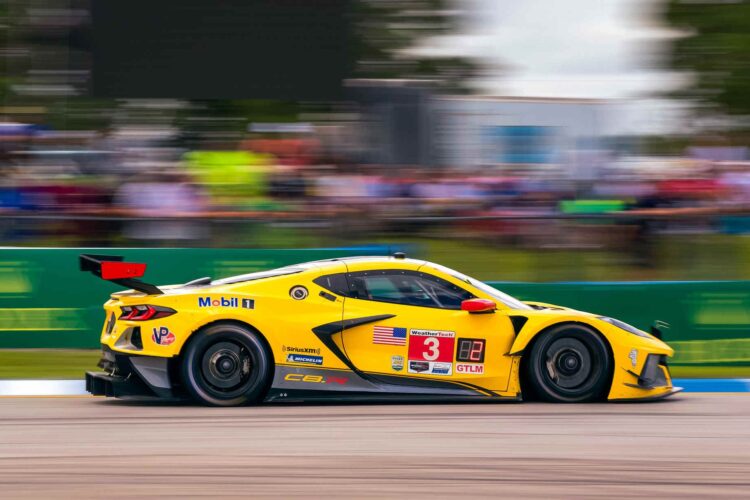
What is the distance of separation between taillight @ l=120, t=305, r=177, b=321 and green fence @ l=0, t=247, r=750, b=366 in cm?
317

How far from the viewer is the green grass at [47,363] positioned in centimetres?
999

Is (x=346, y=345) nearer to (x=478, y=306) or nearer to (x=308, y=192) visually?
(x=478, y=306)

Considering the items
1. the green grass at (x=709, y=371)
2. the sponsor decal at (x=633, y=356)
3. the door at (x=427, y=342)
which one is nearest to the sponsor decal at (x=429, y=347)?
the door at (x=427, y=342)

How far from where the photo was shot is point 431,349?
7.79m

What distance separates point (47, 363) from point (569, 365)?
5085 millimetres

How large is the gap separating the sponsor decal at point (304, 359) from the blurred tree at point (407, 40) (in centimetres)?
1024

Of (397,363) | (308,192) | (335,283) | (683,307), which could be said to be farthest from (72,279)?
(683,307)

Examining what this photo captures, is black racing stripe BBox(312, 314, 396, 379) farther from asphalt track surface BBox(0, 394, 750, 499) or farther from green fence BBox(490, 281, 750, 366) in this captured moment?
green fence BBox(490, 281, 750, 366)

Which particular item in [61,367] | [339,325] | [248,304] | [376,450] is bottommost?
[61,367]

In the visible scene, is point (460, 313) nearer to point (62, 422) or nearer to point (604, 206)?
point (62, 422)

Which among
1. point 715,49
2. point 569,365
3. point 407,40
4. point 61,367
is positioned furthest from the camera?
point 715,49

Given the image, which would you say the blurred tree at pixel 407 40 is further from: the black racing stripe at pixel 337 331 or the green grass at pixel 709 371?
the black racing stripe at pixel 337 331

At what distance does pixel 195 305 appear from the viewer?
7.79 m

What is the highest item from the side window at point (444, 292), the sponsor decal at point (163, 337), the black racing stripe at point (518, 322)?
the side window at point (444, 292)
